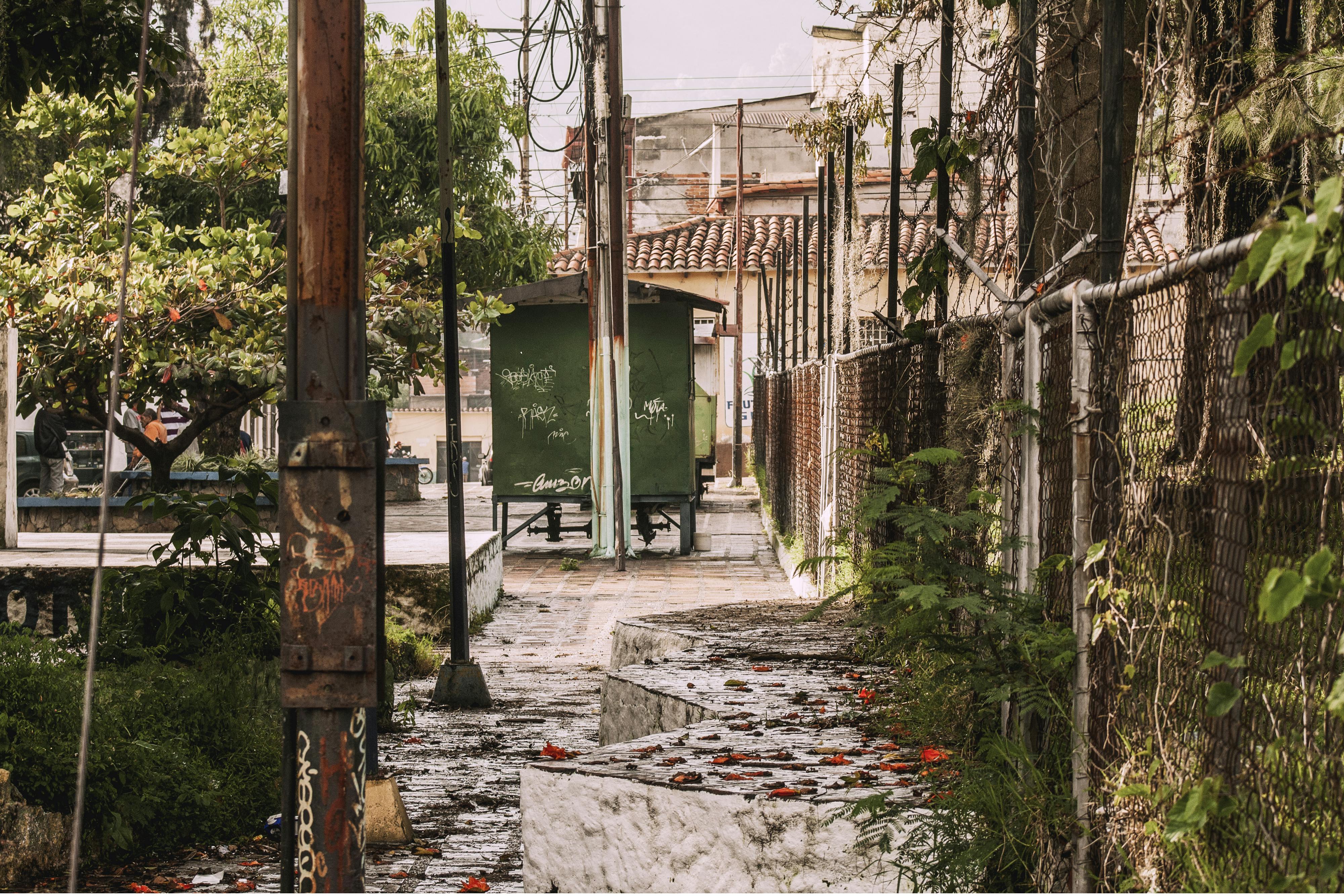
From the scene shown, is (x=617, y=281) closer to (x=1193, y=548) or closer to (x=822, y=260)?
(x=822, y=260)

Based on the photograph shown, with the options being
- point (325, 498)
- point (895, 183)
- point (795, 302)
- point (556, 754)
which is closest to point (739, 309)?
point (795, 302)

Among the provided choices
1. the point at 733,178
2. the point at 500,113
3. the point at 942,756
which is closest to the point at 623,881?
the point at 942,756

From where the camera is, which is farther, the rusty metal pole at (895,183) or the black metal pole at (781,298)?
the black metal pole at (781,298)

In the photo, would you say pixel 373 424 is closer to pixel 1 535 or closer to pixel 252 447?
pixel 1 535

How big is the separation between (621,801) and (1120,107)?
2.42 metres

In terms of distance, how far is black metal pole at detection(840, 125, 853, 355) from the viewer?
9.72 meters

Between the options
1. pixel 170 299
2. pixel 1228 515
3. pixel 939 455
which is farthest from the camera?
pixel 170 299

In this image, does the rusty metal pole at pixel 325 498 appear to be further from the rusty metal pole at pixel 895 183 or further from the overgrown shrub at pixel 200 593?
the rusty metal pole at pixel 895 183

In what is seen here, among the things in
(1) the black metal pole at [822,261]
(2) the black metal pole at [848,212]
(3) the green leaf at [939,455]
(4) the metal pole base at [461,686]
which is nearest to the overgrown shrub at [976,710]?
(3) the green leaf at [939,455]

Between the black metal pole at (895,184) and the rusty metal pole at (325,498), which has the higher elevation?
the black metal pole at (895,184)

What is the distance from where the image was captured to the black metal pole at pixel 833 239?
36.9 feet

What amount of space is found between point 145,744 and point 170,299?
885 centimetres

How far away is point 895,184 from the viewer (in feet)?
24.5

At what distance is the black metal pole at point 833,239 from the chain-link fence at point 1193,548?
7.12 meters
